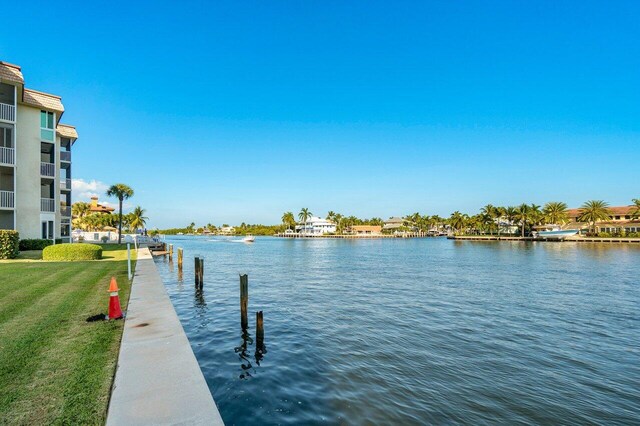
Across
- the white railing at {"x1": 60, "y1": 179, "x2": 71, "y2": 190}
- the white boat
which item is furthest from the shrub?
the white boat

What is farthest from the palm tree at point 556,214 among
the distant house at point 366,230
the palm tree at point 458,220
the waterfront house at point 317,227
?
the waterfront house at point 317,227

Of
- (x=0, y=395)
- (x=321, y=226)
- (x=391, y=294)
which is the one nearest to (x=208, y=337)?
(x=0, y=395)

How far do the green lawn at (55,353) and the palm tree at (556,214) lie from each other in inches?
5041

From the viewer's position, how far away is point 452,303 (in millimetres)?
17797

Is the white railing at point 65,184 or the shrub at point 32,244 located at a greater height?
the white railing at point 65,184

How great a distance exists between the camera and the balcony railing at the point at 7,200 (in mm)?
23641

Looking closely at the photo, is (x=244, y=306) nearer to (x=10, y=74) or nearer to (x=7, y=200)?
(x=7, y=200)

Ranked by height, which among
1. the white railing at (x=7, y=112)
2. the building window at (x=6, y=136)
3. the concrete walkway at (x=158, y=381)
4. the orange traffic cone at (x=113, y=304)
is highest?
the white railing at (x=7, y=112)

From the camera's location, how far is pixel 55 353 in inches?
267

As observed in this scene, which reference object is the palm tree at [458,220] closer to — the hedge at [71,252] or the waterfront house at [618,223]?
the waterfront house at [618,223]

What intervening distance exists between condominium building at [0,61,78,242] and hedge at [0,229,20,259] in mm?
3025

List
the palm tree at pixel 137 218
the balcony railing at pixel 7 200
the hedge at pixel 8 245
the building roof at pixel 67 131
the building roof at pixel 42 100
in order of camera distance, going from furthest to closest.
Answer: the palm tree at pixel 137 218 → the building roof at pixel 67 131 → the building roof at pixel 42 100 → the balcony railing at pixel 7 200 → the hedge at pixel 8 245

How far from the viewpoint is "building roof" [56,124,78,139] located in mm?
34675

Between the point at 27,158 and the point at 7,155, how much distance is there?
2822 mm
